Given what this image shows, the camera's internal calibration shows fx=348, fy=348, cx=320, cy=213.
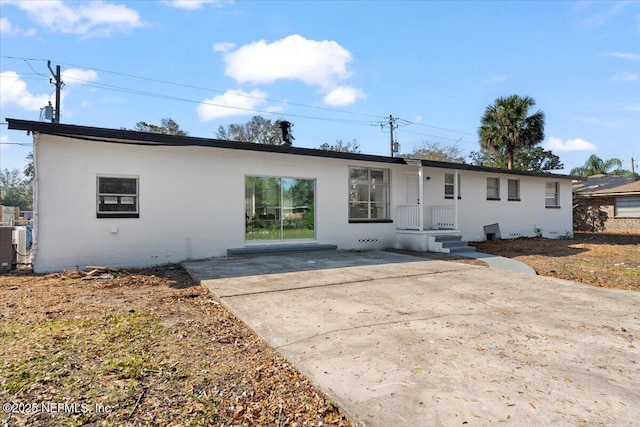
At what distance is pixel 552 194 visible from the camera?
17.1 m

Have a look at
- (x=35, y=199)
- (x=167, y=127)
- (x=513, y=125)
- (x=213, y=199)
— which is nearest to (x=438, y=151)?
(x=513, y=125)

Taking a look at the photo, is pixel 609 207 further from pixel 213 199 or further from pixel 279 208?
pixel 213 199

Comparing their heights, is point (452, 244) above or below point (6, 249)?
below

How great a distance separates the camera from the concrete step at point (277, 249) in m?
9.56

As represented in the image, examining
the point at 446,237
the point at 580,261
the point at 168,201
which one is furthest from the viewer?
the point at 446,237

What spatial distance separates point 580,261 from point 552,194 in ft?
30.5

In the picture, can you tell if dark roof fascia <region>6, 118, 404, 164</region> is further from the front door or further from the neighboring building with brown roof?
the neighboring building with brown roof

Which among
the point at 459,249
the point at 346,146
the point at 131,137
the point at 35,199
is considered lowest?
the point at 459,249

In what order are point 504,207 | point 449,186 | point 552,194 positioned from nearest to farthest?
point 449,186 → point 504,207 → point 552,194

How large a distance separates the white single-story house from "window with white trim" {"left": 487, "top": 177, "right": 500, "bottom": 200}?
0.65 m

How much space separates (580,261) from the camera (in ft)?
30.2

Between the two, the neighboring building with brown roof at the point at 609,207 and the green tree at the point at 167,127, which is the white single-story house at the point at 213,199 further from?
the green tree at the point at 167,127

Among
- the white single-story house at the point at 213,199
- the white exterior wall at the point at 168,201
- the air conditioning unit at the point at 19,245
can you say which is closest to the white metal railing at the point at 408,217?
the white single-story house at the point at 213,199

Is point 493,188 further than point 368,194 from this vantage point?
Yes
